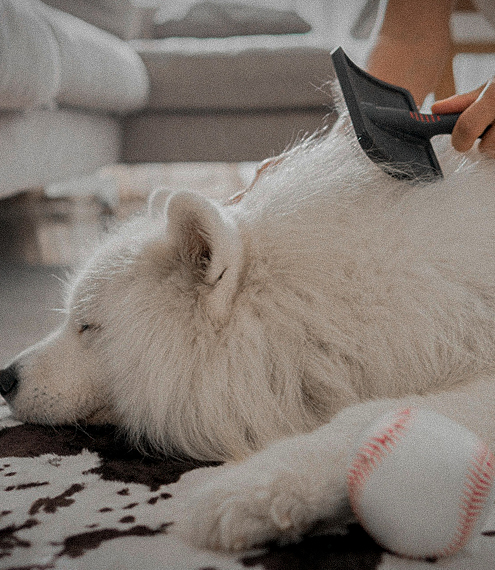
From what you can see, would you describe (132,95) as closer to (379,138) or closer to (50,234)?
(50,234)

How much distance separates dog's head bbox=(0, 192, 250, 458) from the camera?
0.99m

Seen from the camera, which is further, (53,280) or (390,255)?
(53,280)

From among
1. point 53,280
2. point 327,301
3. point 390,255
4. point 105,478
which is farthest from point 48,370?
point 53,280

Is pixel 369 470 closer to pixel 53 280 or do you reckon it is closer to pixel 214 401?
pixel 214 401

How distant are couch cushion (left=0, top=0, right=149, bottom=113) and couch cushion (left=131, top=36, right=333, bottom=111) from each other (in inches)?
6.4

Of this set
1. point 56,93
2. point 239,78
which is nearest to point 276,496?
point 56,93

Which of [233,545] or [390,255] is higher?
[390,255]

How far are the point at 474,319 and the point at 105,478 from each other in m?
0.66

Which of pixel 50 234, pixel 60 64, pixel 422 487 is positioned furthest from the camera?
pixel 50 234

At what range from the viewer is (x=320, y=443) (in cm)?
78

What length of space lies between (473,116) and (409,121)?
0.12 meters

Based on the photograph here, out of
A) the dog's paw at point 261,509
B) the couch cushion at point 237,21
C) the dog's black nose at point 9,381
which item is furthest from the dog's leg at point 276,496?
the couch cushion at point 237,21

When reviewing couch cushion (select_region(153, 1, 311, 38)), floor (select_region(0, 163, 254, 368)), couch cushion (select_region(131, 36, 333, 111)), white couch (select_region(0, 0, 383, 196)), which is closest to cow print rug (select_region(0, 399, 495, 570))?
floor (select_region(0, 163, 254, 368))

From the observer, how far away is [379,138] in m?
1.14
